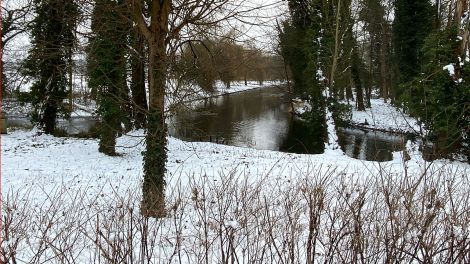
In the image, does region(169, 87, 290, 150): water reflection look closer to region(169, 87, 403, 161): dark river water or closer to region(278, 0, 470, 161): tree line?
region(169, 87, 403, 161): dark river water

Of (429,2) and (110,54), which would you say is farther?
(429,2)

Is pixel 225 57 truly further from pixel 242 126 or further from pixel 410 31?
pixel 410 31

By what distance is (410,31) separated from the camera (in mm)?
30312

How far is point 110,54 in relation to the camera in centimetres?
1482

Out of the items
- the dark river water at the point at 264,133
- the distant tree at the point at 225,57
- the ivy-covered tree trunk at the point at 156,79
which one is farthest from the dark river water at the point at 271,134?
the ivy-covered tree trunk at the point at 156,79

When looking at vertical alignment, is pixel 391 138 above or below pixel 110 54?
below

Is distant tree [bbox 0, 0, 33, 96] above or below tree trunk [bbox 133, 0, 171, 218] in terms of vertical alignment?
above

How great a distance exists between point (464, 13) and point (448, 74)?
2140 mm

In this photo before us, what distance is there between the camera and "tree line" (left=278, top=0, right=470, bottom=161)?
13.7 m

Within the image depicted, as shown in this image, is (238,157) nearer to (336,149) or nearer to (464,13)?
(336,149)

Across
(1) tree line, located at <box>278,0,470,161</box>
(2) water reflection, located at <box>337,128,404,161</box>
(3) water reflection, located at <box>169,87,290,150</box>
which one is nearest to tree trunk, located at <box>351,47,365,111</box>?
(1) tree line, located at <box>278,0,470,161</box>

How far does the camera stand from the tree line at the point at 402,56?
45.1 feet

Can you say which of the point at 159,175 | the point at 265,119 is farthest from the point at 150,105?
the point at 265,119

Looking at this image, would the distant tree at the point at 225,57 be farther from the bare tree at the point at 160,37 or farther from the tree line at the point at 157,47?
the bare tree at the point at 160,37
